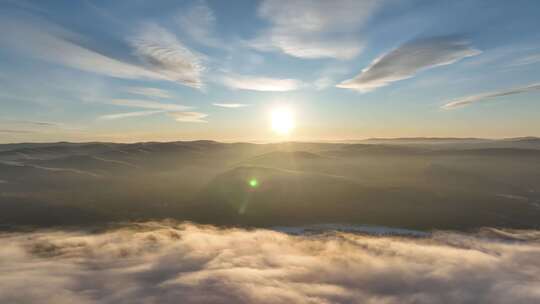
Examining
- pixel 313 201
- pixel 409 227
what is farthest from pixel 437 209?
pixel 313 201

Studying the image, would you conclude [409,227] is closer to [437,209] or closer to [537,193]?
[437,209]

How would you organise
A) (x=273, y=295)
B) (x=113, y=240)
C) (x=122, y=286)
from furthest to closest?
Result: (x=113, y=240)
(x=122, y=286)
(x=273, y=295)

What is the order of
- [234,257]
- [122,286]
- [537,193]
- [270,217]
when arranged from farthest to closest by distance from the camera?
1. [537,193]
2. [270,217]
3. [234,257]
4. [122,286]

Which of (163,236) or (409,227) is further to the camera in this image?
(409,227)

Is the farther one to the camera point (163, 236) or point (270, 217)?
point (270, 217)

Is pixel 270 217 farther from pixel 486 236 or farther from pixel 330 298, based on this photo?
pixel 486 236

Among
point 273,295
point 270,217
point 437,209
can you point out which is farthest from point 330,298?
point 437,209

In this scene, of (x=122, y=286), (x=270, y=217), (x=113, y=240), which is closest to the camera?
(x=122, y=286)

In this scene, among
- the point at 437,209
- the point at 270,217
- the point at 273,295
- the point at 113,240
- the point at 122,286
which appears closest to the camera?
the point at 273,295

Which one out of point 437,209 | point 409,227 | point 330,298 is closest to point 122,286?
point 330,298
